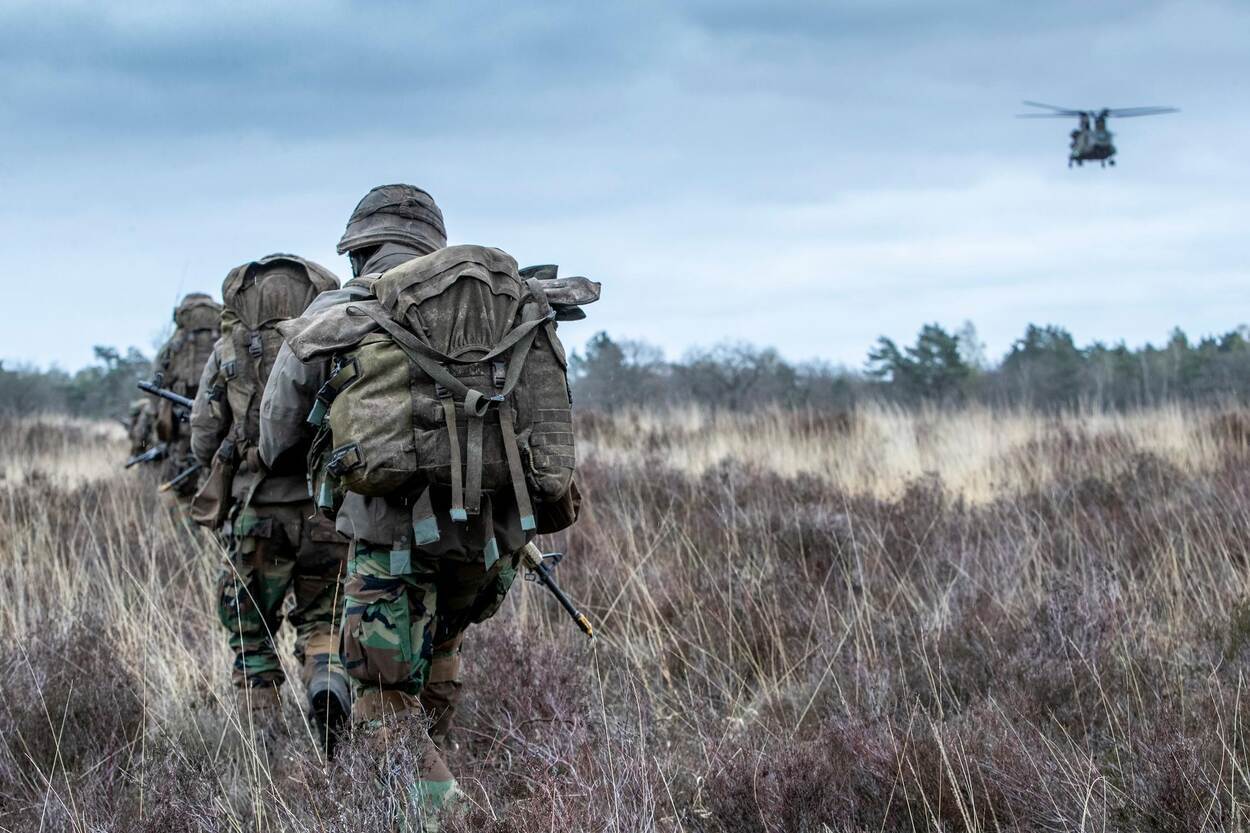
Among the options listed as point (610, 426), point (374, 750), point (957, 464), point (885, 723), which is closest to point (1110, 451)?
point (957, 464)

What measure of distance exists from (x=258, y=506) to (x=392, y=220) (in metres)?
1.54

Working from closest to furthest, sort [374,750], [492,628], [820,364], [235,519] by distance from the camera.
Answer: [374,750] → [235,519] → [492,628] → [820,364]

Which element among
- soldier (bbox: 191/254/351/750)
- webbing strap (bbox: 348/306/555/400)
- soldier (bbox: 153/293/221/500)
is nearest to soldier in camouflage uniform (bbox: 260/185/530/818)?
webbing strap (bbox: 348/306/555/400)

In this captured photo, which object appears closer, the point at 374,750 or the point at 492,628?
the point at 374,750

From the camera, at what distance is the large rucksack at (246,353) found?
15.5 ft

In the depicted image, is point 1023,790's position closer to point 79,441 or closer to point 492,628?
point 492,628

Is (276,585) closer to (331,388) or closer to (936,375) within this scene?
(331,388)

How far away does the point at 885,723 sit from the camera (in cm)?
380

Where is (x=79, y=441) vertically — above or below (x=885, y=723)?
above

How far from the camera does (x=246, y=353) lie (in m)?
4.74

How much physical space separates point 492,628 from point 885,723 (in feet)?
6.70

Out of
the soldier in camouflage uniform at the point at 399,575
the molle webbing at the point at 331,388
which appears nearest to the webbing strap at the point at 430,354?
the molle webbing at the point at 331,388

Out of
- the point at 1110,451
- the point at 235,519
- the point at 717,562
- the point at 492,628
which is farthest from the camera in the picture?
the point at 1110,451

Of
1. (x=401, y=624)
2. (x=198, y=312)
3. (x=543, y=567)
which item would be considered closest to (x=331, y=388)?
(x=401, y=624)
